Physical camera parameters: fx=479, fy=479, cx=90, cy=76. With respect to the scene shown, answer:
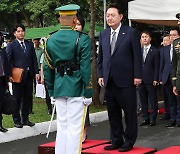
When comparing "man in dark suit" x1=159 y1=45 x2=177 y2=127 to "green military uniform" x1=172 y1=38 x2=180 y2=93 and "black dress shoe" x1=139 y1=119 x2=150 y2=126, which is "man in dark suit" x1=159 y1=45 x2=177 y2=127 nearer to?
"black dress shoe" x1=139 y1=119 x2=150 y2=126

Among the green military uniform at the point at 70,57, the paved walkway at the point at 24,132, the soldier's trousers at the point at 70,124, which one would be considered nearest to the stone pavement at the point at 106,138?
the paved walkway at the point at 24,132

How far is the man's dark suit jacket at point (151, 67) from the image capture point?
420 inches

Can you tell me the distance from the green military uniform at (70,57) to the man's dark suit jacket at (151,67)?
183 inches

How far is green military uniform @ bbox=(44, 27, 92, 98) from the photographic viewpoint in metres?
6.11

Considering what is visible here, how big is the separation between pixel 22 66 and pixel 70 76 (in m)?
3.55

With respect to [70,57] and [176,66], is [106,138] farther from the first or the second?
[70,57]

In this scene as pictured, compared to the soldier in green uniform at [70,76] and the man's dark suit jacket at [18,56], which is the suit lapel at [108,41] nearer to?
the soldier in green uniform at [70,76]

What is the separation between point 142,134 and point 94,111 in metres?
2.76

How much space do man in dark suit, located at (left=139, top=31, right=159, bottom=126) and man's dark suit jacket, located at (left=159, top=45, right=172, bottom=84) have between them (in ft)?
0.34

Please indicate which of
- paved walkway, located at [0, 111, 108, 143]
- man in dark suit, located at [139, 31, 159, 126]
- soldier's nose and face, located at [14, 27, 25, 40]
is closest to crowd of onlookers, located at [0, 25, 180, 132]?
man in dark suit, located at [139, 31, 159, 126]

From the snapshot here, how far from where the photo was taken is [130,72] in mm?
6941

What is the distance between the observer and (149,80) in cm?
1066

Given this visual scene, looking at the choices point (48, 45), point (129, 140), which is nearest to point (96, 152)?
point (129, 140)

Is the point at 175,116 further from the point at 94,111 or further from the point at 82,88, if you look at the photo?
the point at 82,88
